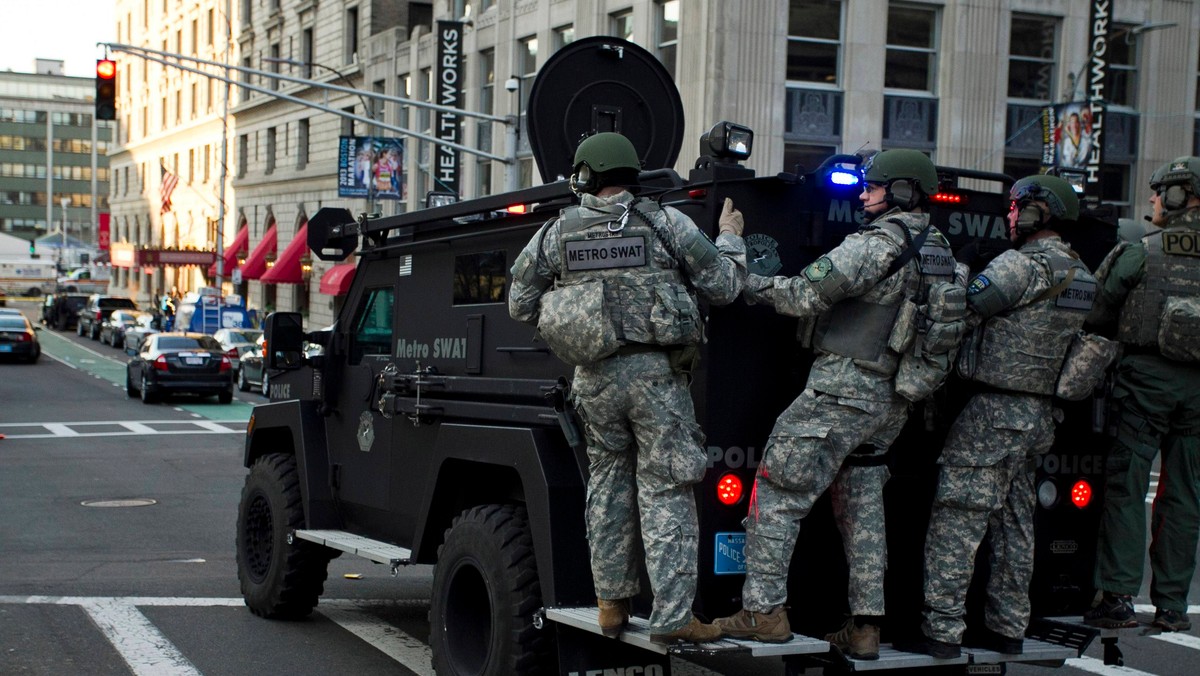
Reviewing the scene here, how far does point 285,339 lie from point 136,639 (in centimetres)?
198

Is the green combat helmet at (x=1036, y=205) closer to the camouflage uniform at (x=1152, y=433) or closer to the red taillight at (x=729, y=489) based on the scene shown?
the camouflage uniform at (x=1152, y=433)

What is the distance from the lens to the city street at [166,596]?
7605 mm

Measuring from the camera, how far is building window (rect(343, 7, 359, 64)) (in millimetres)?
51719

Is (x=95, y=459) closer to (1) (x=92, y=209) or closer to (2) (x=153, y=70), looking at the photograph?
(2) (x=153, y=70)

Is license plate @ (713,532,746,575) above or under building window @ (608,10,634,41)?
under

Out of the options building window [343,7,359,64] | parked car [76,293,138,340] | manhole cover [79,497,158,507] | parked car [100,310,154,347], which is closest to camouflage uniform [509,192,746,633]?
manhole cover [79,497,158,507]

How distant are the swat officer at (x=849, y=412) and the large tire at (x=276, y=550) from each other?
3.88 meters

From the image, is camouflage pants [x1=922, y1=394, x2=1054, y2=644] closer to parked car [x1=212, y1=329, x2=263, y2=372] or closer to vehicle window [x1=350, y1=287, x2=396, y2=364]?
vehicle window [x1=350, y1=287, x2=396, y2=364]

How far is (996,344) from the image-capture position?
5598mm

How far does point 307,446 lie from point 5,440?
589 inches

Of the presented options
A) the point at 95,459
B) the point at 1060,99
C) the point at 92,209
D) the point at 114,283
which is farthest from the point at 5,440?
the point at 92,209

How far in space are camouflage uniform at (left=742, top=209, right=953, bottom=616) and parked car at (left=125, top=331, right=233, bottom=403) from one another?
25931 mm

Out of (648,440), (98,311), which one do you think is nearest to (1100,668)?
(648,440)

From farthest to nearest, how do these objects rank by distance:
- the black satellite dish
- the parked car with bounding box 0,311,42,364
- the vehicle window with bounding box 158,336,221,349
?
the parked car with bounding box 0,311,42,364 → the vehicle window with bounding box 158,336,221,349 → the black satellite dish
